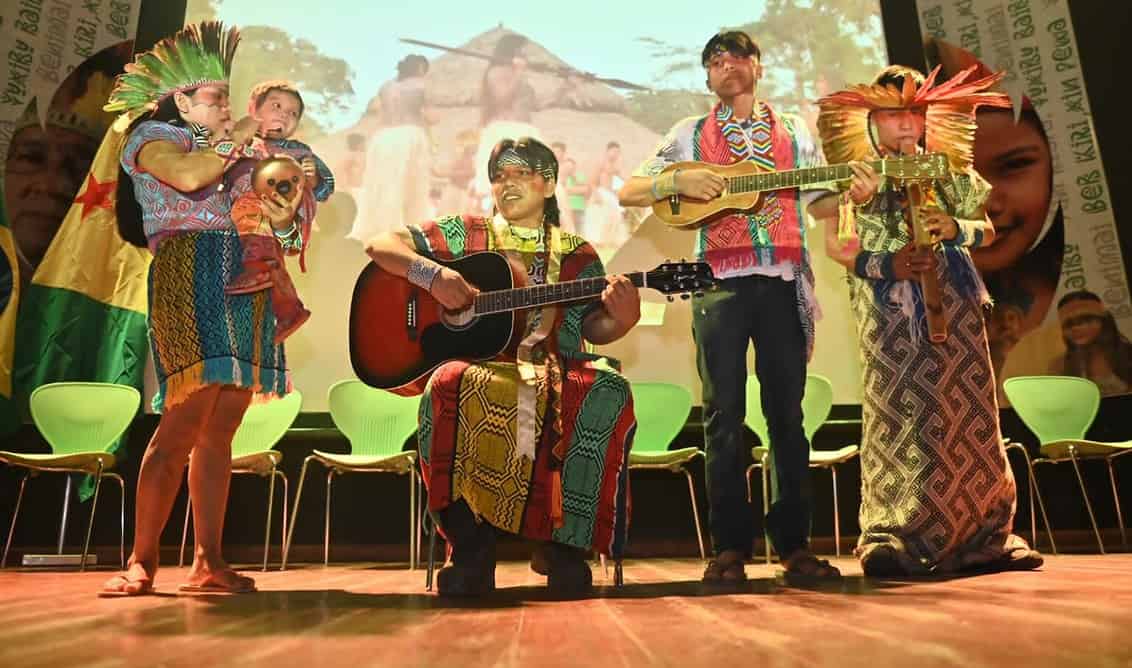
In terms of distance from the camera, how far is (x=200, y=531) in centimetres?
249

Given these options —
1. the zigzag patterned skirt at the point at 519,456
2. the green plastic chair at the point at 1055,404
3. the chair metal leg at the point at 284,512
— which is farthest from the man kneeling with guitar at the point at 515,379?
the green plastic chair at the point at 1055,404

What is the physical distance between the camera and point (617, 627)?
150cm

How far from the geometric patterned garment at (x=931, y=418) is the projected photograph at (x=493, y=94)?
7.34 ft

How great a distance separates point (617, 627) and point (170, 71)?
84.0 inches

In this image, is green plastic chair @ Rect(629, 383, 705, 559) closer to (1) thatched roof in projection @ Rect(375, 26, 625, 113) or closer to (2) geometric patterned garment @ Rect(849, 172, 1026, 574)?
(1) thatched roof in projection @ Rect(375, 26, 625, 113)

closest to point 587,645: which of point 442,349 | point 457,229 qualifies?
point 442,349

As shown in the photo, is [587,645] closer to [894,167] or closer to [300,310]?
[300,310]

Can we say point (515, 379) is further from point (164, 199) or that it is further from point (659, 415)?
point (659, 415)

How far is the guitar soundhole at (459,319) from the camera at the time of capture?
2498 millimetres

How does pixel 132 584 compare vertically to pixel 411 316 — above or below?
below

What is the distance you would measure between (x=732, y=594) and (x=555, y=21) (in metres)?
4.05

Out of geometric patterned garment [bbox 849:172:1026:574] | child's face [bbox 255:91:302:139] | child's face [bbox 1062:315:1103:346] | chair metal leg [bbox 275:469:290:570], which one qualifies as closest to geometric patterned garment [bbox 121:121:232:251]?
child's face [bbox 255:91:302:139]

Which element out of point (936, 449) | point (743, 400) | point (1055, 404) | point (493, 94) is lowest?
point (936, 449)

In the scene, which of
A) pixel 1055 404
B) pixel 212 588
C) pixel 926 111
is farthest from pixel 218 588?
pixel 1055 404
